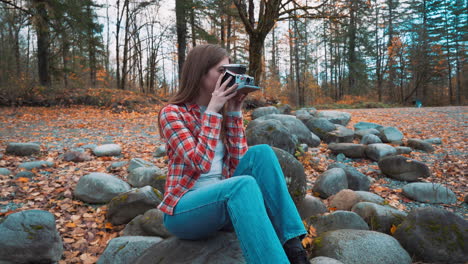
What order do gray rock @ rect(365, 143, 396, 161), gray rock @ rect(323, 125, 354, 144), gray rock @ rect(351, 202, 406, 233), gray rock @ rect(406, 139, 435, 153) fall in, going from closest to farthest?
gray rock @ rect(351, 202, 406, 233)
gray rock @ rect(365, 143, 396, 161)
gray rock @ rect(406, 139, 435, 153)
gray rock @ rect(323, 125, 354, 144)

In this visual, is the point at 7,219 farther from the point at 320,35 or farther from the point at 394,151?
the point at 320,35

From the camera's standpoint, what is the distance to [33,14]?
952 cm

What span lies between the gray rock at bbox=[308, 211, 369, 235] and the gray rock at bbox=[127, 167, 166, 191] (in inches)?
70.0

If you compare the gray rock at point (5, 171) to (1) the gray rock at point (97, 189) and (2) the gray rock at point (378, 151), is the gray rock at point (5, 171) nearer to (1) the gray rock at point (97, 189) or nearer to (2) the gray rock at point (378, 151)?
(1) the gray rock at point (97, 189)

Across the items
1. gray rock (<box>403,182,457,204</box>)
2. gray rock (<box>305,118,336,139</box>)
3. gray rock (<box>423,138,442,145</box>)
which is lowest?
gray rock (<box>403,182,457,204</box>)

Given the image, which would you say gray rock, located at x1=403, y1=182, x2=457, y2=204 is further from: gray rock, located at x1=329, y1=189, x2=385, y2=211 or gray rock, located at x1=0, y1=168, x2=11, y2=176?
gray rock, located at x1=0, y1=168, x2=11, y2=176

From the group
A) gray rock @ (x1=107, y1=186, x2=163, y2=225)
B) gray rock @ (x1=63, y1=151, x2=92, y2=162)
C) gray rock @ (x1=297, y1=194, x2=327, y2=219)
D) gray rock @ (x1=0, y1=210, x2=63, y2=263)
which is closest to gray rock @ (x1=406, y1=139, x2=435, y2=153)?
gray rock @ (x1=297, y1=194, x2=327, y2=219)

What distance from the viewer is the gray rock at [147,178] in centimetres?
330

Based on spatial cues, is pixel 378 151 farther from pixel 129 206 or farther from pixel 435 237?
pixel 129 206

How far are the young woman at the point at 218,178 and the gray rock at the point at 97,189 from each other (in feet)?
5.58

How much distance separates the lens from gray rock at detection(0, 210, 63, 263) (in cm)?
199

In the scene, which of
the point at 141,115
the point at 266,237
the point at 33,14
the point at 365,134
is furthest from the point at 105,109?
the point at 266,237

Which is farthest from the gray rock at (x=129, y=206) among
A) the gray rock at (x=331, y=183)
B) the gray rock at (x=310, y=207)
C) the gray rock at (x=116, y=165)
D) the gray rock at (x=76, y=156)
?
the gray rock at (x=331, y=183)

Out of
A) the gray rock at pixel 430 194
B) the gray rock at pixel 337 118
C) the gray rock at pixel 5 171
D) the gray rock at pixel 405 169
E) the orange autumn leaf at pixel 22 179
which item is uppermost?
the gray rock at pixel 337 118
